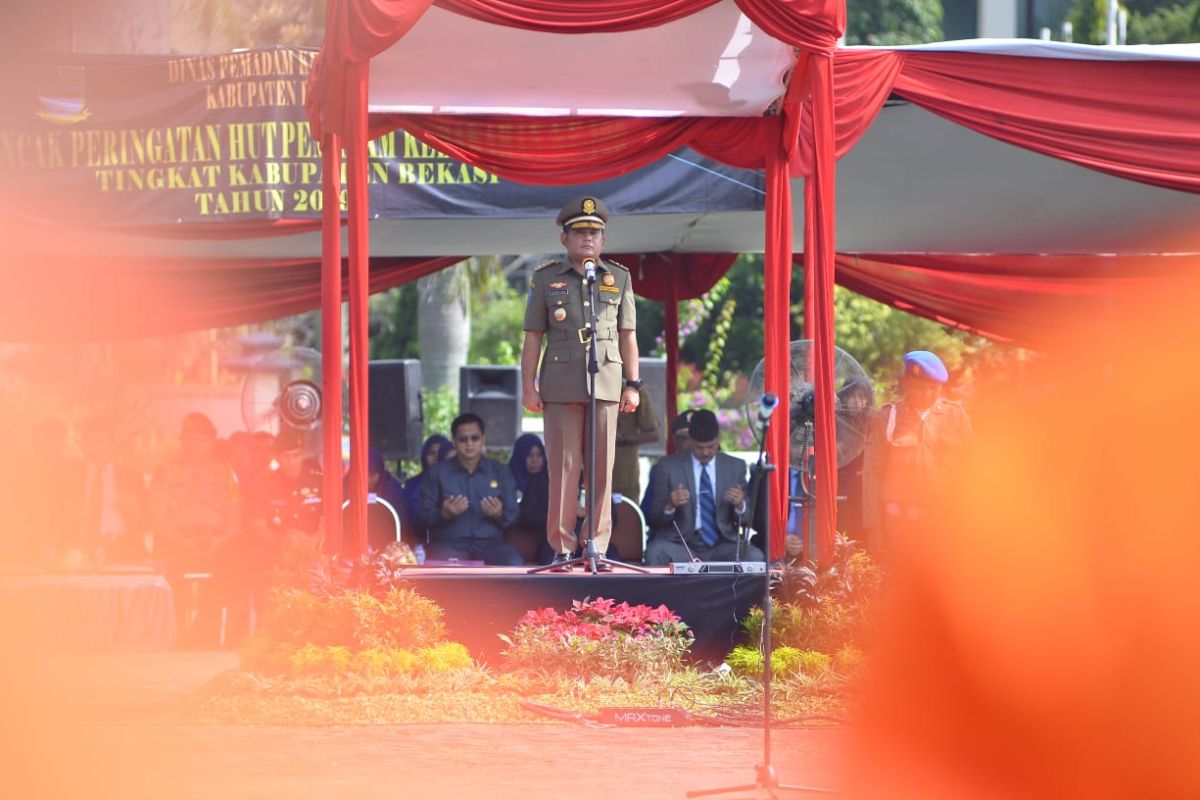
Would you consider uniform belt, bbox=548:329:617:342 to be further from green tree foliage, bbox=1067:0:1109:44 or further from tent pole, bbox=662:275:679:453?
green tree foliage, bbox=1067:0:1109:44

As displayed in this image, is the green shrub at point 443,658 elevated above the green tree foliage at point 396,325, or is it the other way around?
the green tree foliage at point 396,325

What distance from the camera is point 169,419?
19719 millimetres

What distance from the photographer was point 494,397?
13.2 metres

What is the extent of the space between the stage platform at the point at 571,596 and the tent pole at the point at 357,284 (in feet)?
1.32

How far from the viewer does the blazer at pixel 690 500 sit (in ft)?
29.0

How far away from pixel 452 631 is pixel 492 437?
6.82 metres

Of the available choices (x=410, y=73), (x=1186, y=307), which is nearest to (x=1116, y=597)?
(x=1186, y=307)

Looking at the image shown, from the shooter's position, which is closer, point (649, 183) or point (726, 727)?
Answer: point (726, 727)

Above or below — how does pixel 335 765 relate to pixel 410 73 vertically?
below

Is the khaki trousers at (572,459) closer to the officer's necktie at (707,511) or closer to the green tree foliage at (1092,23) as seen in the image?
the officer's necktie at (707,511)

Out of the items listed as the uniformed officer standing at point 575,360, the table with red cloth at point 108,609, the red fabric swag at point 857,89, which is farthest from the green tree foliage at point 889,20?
the table with red cloth at point 108,609

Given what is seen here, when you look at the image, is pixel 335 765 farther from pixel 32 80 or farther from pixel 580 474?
pixel 32 80

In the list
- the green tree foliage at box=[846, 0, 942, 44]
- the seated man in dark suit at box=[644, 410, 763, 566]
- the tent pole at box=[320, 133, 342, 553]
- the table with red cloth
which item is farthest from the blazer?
the green tree foliage at box=[846, 0, 942, 44]

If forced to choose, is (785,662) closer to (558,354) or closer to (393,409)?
(558,354)
